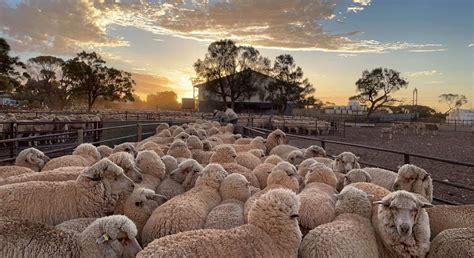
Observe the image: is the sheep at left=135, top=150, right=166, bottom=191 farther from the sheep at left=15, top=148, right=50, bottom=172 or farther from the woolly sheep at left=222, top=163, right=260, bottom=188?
the sheep at left=15, top=148, right=50, bottom=172

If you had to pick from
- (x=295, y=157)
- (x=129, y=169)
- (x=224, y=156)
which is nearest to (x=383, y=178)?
(x=295, y=157)

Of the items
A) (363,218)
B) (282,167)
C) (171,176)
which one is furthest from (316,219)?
(171,176)

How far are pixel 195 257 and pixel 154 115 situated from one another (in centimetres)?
3645

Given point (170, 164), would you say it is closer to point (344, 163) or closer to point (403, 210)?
point (344, 163)

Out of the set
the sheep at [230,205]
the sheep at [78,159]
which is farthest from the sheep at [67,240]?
the sheep at [78,159]

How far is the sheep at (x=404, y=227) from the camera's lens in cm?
326

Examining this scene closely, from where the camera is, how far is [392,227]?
3352 mm

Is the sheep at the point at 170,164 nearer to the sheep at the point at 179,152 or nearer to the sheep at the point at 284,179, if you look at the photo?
the sheep at the point at 179,152

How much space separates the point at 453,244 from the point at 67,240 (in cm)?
330

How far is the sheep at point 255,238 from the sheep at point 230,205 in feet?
1.84

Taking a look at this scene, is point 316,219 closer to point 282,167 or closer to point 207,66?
point 282,167

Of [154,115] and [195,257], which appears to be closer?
[195,257]

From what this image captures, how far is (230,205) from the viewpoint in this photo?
4.11m

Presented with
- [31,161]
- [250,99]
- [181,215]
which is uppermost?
[250,99]
